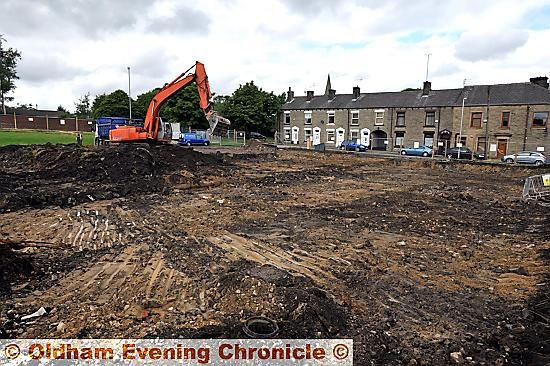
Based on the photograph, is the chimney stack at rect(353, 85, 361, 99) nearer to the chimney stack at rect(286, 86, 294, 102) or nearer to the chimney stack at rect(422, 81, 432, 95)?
the chimney stack at rect(422, 81, 432, 95)

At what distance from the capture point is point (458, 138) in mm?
43031

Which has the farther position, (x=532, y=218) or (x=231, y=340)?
(x=532, y=218)

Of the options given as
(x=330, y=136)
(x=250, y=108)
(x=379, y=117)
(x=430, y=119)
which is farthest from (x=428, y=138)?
(x=250, y=108)

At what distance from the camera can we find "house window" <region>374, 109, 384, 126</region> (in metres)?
48.5

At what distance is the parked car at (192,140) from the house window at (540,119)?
3478 centimetres

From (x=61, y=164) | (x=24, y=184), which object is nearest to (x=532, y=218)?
(x=24, y=184)

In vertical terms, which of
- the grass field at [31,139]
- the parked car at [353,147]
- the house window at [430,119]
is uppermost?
the house window at [430,119]

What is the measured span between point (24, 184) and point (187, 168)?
6687 mm

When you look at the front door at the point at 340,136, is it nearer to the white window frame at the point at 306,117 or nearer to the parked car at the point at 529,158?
the white window frame at the point at 306,117

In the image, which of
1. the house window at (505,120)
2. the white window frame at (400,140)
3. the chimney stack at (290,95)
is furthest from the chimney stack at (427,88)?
the chimney stack at (290,95)

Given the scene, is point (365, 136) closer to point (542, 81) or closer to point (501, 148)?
point (501, 148)

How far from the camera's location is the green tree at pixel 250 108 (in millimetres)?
56875

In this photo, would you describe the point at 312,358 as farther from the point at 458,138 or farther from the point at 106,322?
the point at 458,138

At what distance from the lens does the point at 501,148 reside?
40.9 metres
